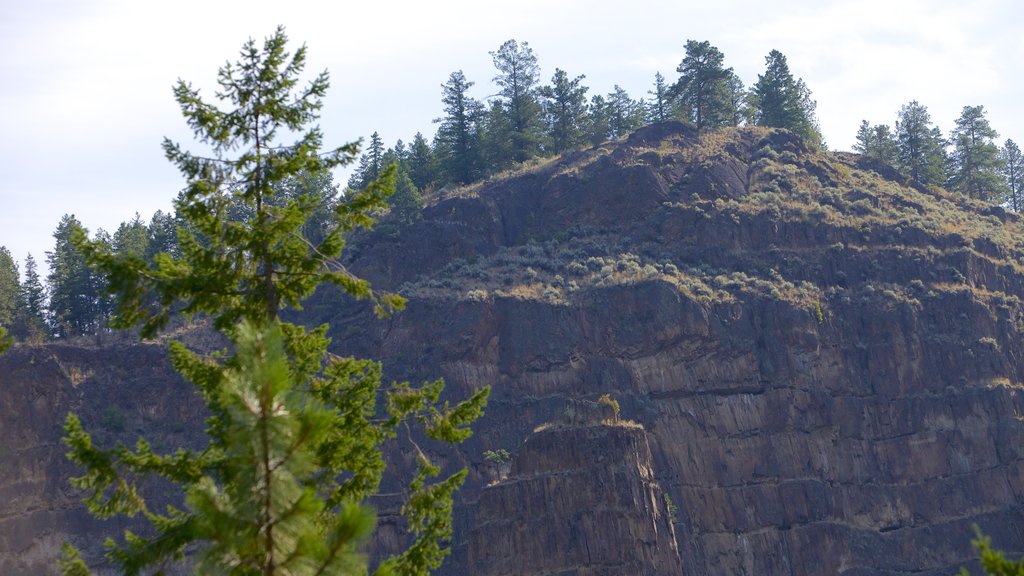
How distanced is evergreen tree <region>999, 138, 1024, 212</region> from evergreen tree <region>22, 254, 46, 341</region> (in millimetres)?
77676

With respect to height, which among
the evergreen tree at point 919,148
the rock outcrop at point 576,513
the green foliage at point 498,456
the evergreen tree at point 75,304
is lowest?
the rock outcrop at point 576,513

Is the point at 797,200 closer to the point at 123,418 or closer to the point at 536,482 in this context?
the point at 536,482

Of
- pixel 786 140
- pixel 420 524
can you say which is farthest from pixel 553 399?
pixel 420 524

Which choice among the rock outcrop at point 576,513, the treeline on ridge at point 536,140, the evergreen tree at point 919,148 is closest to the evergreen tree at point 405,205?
the treeline on ridge at point 536,140

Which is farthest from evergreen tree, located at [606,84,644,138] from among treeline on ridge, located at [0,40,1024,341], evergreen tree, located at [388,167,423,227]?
evergreen tree, located at [388,167,423,227]

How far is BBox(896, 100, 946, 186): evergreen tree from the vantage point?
98.2m

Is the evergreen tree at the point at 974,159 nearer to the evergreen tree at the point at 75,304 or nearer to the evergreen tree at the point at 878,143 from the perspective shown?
the evergreen tree at the point at 878,143

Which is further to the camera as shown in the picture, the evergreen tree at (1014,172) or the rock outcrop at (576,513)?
the evergreen tree at (1014,172)

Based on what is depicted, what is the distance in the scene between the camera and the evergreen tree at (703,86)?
94.1 metres

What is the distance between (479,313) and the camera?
71.1 meters

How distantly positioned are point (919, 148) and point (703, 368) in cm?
3916

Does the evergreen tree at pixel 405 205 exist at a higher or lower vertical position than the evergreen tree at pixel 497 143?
lower

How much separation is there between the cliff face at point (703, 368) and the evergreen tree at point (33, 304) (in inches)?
388

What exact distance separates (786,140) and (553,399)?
33538 mm
